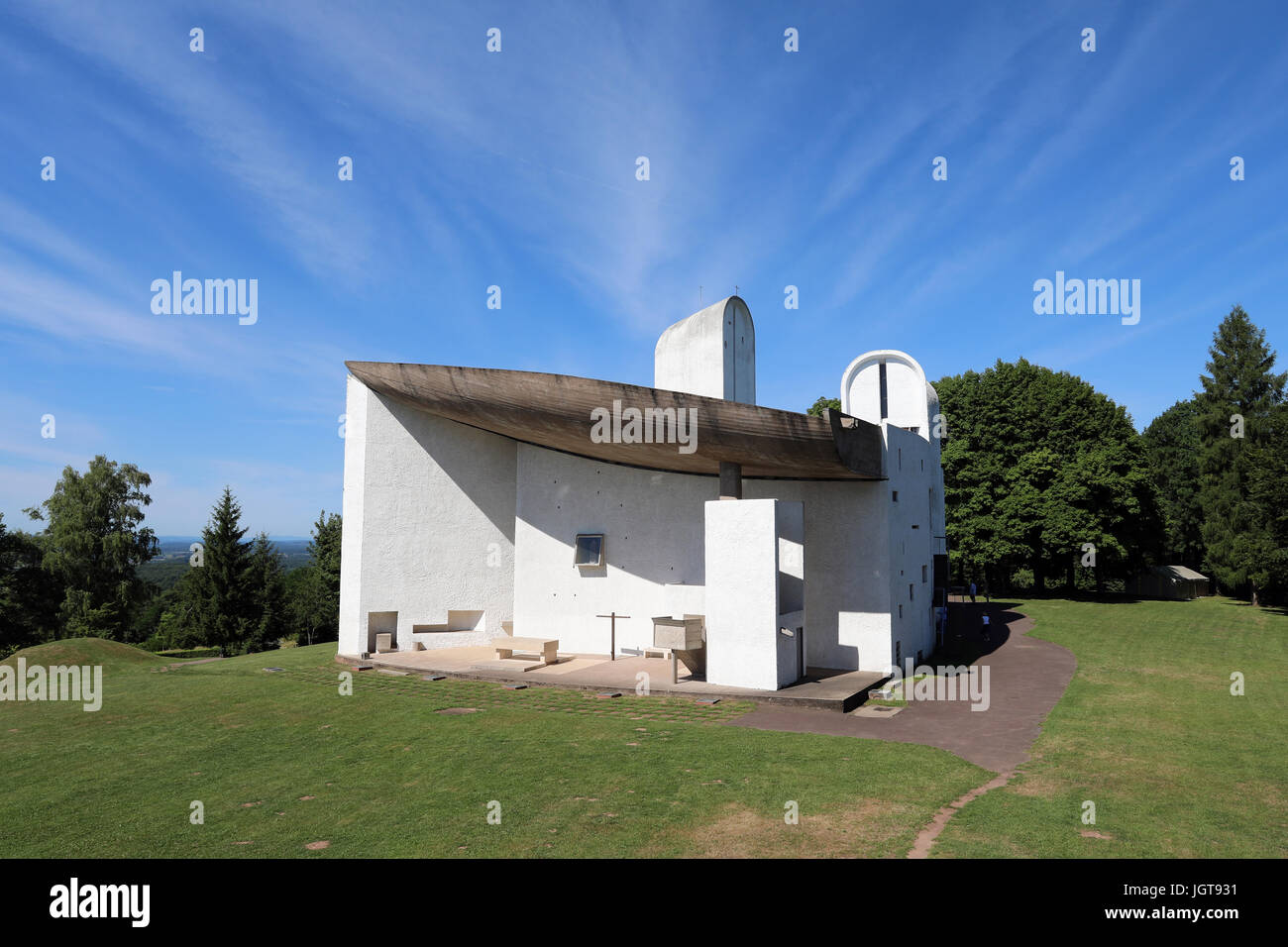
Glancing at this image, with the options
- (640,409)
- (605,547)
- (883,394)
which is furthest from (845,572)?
(640,409)

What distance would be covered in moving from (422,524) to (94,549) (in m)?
25.5

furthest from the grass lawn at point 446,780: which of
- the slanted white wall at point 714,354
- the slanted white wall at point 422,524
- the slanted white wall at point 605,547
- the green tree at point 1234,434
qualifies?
the green tree at point 1234,434

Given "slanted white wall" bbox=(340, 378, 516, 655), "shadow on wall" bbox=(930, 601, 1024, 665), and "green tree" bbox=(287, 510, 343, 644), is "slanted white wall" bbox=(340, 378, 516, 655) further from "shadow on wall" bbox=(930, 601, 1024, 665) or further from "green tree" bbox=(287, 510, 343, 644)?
"green tree" bbox=(287, 510, 343, 644)

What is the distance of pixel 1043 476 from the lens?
109ft

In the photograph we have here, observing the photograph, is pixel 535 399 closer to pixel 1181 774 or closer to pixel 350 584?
pixel 350 584

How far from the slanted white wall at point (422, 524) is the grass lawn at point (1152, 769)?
13.7 m

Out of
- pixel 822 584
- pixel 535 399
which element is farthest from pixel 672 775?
pixel 822 584

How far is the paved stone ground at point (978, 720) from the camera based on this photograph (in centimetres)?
977

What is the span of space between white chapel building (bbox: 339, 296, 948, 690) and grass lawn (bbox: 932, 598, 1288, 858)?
14.3ft

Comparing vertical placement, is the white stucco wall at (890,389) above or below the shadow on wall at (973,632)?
above

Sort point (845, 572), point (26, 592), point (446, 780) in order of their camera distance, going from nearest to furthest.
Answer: point (446, 780) < point (845, 572) < point (26, 592)

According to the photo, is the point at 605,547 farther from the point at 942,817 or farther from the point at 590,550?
the point at 942,817

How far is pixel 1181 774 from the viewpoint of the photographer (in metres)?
8.36

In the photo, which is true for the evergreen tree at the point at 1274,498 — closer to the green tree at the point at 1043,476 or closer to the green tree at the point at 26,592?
the green tree at the point at 1043,476
